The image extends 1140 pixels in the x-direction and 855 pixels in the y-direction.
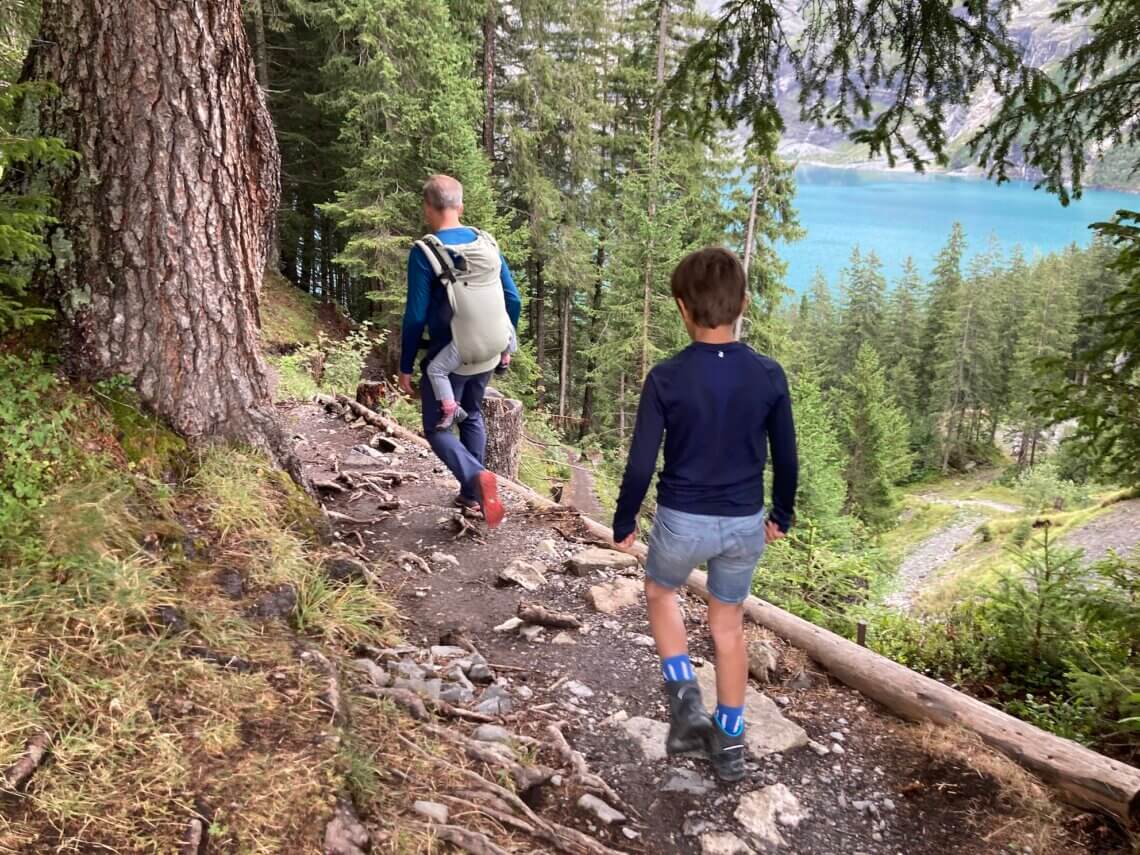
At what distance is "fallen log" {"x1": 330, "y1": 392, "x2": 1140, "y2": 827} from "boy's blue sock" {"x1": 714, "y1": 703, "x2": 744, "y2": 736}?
100 cm

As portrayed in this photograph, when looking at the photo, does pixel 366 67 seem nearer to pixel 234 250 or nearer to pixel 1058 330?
pixel 234 250

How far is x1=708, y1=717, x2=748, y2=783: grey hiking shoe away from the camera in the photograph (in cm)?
284

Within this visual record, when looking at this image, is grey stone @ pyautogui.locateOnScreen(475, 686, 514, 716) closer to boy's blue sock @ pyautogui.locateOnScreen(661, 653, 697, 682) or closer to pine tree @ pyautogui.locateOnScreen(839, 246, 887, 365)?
boy's blue sock @ pyautogui.locateOnScreen(661, 653, 697, 682)

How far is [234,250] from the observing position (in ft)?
11.6

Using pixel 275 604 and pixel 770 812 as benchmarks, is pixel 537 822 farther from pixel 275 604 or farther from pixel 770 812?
pixel 275 604

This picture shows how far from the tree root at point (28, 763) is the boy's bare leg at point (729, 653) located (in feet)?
7.43

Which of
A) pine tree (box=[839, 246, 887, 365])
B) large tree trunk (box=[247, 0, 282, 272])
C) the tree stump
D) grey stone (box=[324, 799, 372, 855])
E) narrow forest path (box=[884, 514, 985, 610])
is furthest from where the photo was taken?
pine tree (box=[839, 246, 887, 365])

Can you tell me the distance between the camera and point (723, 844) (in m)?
2.55

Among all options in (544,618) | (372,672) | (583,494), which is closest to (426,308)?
(544,618)

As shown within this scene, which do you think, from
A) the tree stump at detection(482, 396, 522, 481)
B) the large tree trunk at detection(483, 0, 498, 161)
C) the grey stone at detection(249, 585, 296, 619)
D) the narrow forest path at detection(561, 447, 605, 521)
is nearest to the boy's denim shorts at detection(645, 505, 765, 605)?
the grey stone at detection(249, 585, 296, 619)

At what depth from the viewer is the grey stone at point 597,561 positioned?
4684 millimetres

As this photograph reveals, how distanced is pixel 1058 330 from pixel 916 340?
12.0 m

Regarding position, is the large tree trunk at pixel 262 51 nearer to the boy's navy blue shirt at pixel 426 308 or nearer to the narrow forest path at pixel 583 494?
the narrow forest path at pixel 583 494

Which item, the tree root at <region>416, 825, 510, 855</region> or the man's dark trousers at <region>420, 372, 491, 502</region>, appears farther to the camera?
the man's dark trousers at <region>420, 372, 491, 502</region>
